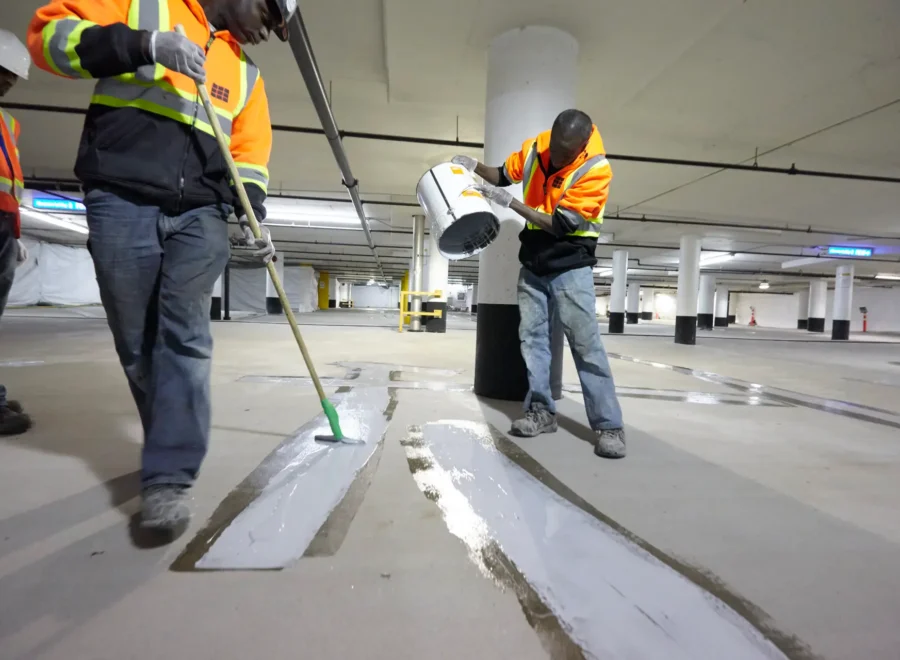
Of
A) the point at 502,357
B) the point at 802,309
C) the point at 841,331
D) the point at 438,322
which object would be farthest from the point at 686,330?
the point at 802,309

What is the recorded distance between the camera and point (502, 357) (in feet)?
9.32

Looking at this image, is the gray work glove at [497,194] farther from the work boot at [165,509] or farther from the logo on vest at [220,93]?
the work boot at [165,509]

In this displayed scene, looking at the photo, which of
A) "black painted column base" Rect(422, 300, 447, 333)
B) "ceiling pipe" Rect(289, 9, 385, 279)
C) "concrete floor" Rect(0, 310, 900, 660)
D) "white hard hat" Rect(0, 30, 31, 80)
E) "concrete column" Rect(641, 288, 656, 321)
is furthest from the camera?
"concrete column" Rect(641, 288, 656, 321)

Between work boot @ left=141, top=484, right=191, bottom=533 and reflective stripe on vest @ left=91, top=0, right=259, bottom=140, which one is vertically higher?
reflective stripe on vest @ left=91, top=0, right=259, bottom=140

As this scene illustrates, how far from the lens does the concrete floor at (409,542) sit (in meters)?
0.81

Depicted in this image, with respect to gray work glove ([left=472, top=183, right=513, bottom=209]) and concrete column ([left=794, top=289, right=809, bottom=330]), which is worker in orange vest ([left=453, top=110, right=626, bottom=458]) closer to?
gray work glove ([left=472, top=183, right=513, bottom=209])

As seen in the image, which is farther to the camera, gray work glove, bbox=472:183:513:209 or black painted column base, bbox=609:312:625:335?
black painted column base, bbox=609:312:625:335

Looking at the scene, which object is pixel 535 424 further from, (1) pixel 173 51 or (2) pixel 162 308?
(1) pixel 173 51

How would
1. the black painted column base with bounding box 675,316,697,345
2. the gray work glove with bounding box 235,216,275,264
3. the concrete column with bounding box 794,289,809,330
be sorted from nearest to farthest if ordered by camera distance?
the gray work glove with bounding box 235,216,275,264 < the black painted column base with bounding box 675,316,697,345 < the concrete column with bounding box 794,289,809,330

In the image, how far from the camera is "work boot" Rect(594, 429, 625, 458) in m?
1.84

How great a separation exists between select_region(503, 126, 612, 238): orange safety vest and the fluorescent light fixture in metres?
13.0

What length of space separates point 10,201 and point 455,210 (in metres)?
1.92

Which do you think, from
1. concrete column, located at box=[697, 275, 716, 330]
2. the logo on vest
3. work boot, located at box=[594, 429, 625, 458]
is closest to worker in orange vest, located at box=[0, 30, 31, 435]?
the logo on vest

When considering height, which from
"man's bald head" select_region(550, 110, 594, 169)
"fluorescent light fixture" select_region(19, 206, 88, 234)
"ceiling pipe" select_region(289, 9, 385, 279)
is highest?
"fluorescent light fixture" select_region(19, 206, 88, 234)
